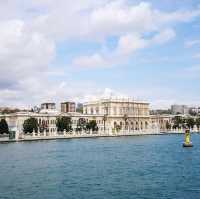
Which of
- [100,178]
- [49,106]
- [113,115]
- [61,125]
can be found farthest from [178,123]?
[100,178]

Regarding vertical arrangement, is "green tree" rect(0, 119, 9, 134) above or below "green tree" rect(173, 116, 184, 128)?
below

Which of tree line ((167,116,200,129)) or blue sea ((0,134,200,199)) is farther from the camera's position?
tree line ((167,116,200,129))

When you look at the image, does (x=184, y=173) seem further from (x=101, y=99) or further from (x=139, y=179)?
(x=101, y=99)

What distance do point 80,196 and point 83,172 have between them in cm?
985

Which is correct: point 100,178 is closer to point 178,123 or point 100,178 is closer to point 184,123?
point 178,123

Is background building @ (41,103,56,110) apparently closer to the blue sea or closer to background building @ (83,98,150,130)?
background building @ (83,98,150,130)

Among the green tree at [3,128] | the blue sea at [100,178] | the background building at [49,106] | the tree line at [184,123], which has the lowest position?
the blue sea at [100,178]

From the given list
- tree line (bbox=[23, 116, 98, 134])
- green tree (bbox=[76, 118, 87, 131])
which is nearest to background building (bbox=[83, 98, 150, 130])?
green tree (bbox=[76, 118, 87, 131])

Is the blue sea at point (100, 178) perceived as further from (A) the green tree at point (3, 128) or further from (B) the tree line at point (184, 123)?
(B) the tree line at point (184, 123)

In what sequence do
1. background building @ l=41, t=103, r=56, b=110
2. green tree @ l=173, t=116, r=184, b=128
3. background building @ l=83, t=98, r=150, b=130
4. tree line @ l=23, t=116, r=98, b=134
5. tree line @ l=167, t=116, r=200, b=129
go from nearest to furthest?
tree line @ l=23, t=116, r=98, b=134 < background building @ l=83, t=98, r=150, b=130 < tree line @ l=167, t=116, r=200, b=129 < green tree @ l=173, t=116, r=184, b=128 < background building @ l=41, t=103, r=56, b=110

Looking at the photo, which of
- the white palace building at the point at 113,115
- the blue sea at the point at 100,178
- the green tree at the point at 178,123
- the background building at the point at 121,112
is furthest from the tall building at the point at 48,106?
the blue sea at the point at 100,178

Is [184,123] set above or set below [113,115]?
below

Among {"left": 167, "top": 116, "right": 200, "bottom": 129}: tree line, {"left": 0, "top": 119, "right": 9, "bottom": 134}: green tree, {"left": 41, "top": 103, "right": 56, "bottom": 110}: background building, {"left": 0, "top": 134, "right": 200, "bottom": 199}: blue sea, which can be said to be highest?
{"left": 41, "top": 103, "right": 56, "bottom": 110}: background building

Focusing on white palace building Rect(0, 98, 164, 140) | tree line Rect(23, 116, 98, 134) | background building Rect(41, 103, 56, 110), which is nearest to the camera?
tree line Rect(23, 116, 98, 134)
